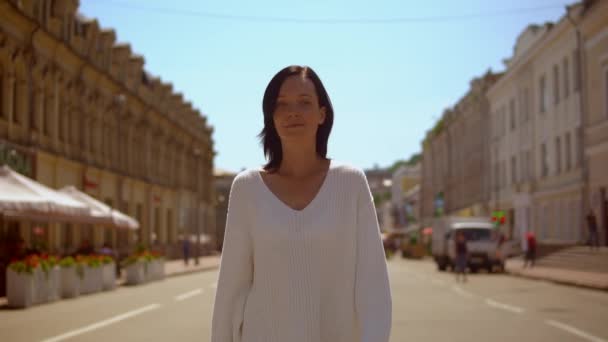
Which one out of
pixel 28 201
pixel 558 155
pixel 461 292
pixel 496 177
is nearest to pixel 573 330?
pixel 461 292

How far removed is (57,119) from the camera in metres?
38.3

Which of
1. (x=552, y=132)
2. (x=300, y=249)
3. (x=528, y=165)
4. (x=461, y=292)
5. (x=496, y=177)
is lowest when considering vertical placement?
(x=461, y=292)

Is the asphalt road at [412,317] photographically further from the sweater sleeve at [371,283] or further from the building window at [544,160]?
the building window at [544,160]

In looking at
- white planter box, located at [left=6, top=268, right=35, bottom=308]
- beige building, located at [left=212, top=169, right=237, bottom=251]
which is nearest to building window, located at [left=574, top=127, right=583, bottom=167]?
white planter box, located at [left=6, top=268, right=35, bottom=308]

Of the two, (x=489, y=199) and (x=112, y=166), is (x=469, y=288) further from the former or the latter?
(x=489, y=199)

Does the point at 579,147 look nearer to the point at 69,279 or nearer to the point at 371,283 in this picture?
the point at 69,279

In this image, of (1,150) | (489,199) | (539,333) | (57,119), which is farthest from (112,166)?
(539,333)

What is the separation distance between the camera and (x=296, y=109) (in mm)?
3166

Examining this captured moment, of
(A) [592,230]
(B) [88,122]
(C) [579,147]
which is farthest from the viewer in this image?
(B) [88,122]

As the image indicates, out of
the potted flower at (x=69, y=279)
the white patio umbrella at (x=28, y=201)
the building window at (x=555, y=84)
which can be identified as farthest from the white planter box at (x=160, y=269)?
the building window at (x=555, y=84)

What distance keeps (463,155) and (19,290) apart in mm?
63513

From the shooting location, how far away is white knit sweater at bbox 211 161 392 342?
304 centimetres

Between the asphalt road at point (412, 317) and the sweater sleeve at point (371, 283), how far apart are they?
8.90 meters

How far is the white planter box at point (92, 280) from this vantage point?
1000 inches
